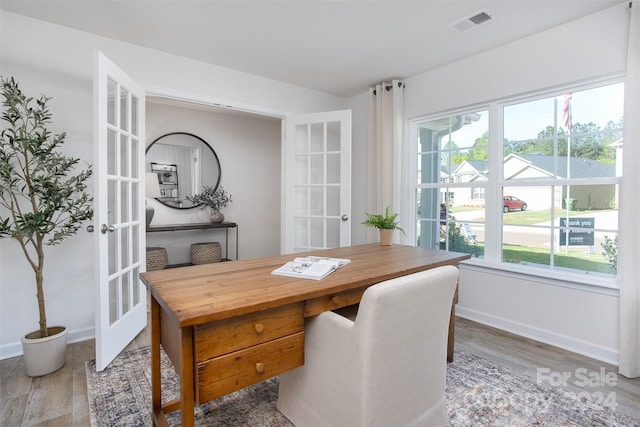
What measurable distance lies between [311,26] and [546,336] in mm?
3052

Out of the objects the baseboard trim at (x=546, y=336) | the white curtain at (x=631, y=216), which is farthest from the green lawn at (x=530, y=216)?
the baseboard trim at (x=546, y=336)

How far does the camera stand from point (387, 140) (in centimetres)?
361

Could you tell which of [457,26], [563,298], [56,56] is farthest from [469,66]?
[56,56]

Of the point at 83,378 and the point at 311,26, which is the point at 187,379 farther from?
the point at 311,26

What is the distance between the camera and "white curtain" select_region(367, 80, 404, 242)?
3557 millimetres

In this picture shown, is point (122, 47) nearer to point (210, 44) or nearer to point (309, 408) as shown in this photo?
point (210, 44)

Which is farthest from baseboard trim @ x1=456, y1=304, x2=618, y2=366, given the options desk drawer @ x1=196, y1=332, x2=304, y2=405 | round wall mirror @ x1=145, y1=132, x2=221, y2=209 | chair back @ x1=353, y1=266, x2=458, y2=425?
round wall mirror @ x1=145, y1=132, x2=221, y2=209

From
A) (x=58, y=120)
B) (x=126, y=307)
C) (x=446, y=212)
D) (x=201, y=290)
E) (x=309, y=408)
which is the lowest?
(x=309, y=408)

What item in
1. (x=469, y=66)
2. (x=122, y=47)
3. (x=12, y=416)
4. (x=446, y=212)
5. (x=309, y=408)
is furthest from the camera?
(x=446, y=212)

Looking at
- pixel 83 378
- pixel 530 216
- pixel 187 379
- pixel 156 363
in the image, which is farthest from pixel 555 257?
pixel 83 378

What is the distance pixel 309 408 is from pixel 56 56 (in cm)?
302

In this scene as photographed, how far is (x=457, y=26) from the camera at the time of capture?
2492mm

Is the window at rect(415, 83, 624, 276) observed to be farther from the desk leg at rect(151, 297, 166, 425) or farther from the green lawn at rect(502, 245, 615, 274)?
the desk leg at rect(151, 297, 166, 425)

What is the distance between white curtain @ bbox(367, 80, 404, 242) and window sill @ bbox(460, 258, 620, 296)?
992 mm
